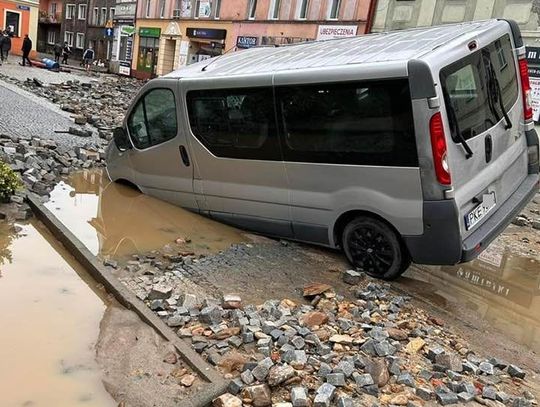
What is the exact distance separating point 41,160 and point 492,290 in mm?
7256

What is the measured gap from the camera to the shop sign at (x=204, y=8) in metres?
35.2

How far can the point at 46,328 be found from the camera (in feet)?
13.3

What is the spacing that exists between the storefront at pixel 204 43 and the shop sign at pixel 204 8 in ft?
3.36

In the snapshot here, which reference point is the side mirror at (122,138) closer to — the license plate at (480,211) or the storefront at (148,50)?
the license plate at (480,211)

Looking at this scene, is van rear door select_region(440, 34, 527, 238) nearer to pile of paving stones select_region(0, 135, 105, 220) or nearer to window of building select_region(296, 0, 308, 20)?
pile of paving stones select_region(0, 135, 105, 220)

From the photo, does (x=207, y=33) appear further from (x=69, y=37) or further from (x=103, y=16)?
(x=69, y=37)

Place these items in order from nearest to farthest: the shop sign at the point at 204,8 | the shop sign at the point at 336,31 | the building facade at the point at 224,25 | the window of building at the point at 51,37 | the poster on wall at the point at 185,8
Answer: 1. the shop sign at the point at 336,31
2. the building facade at the point at 224,25
3. the shop sign at the point at 204,8
4. the poster on wall at the point at 185,8
5. the window of building at the point at 51,37

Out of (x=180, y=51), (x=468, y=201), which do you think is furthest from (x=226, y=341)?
(x=180, y=51)

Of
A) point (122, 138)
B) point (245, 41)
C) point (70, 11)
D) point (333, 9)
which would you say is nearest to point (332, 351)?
point (122, 138)

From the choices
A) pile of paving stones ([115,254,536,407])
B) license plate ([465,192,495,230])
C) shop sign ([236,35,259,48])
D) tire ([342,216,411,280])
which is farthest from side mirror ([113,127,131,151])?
shop sign ([236,35,259,48])

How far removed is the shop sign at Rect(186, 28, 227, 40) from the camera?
34.0 meters

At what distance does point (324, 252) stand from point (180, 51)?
34.4 m

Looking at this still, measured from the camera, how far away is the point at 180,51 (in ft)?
124

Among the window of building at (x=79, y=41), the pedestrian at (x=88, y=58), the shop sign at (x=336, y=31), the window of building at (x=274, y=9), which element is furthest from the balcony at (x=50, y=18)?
the shop sign at (x=336, y=31)
